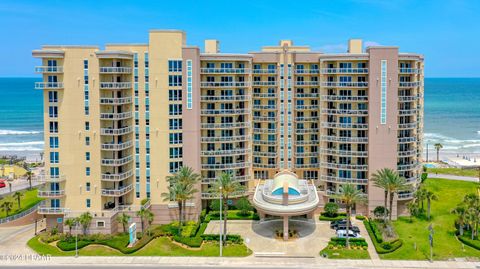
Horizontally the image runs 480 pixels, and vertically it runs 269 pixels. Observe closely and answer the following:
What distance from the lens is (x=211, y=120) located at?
75188 millimetres

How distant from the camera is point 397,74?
231 feet

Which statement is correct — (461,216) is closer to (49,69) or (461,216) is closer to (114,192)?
(114,192)

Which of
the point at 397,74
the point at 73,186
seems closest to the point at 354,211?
the point at 397,74

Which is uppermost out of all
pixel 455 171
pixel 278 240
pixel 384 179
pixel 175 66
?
pixel 175 66

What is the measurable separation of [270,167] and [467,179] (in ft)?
155

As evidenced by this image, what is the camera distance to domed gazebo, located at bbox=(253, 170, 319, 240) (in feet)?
207

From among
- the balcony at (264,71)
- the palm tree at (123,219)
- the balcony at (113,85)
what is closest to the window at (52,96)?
the balcony at (113,85)

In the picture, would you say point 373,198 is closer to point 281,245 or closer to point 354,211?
point 354,211

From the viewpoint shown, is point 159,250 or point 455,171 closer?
point 159,250

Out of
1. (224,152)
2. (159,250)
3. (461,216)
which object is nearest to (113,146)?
(159,250)

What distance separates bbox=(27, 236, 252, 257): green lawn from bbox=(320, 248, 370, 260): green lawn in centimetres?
963

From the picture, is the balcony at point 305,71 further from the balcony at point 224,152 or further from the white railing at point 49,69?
the white railing at point 49,69

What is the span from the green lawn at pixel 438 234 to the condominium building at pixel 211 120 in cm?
549

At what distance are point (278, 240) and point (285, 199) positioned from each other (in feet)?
18.2
